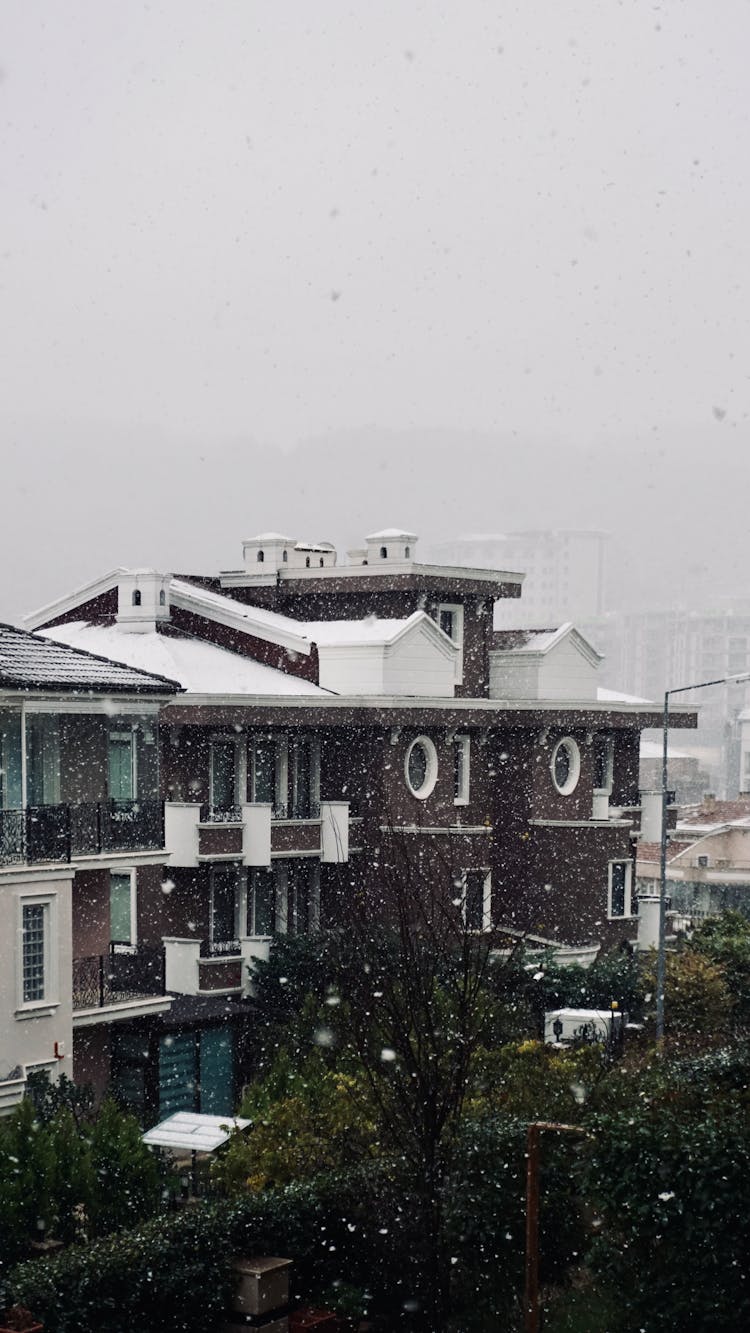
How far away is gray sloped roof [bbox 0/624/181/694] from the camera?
90.1ft

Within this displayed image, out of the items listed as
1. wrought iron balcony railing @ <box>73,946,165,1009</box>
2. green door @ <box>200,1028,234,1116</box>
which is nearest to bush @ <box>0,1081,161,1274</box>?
wrought iron balcony railing @ <box>73,946,165,1009</box>

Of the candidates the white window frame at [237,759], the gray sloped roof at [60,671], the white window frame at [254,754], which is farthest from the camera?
the white window frame at [254,754]

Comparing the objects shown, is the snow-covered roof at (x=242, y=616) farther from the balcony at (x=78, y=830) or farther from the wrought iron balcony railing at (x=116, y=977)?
the balcony at (x=78, y=830)

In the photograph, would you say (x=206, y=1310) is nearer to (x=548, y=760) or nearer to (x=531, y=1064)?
(x=531, y=1064)

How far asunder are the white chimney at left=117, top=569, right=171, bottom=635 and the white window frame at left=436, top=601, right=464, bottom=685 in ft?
20.2

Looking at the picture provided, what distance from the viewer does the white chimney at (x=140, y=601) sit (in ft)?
138

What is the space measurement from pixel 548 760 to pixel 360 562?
6708 millimetres

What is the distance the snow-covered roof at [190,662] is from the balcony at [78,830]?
7.44 m

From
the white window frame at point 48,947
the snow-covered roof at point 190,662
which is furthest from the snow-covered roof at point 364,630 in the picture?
the white window frame at point 48,947

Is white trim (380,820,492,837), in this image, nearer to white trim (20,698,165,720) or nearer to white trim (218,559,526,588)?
white trim (218,559,526,588)

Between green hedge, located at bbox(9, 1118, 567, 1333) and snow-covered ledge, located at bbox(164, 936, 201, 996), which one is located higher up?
green hedge, located at bbox(9, 1118, 567, 1333)

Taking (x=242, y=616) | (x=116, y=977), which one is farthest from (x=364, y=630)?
(x=116, y=977)

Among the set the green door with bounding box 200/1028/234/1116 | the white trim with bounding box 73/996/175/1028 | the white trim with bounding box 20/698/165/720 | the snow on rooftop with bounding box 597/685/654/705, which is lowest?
the green door with bounding box 200/1028/234/1116

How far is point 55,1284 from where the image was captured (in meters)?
16.4
